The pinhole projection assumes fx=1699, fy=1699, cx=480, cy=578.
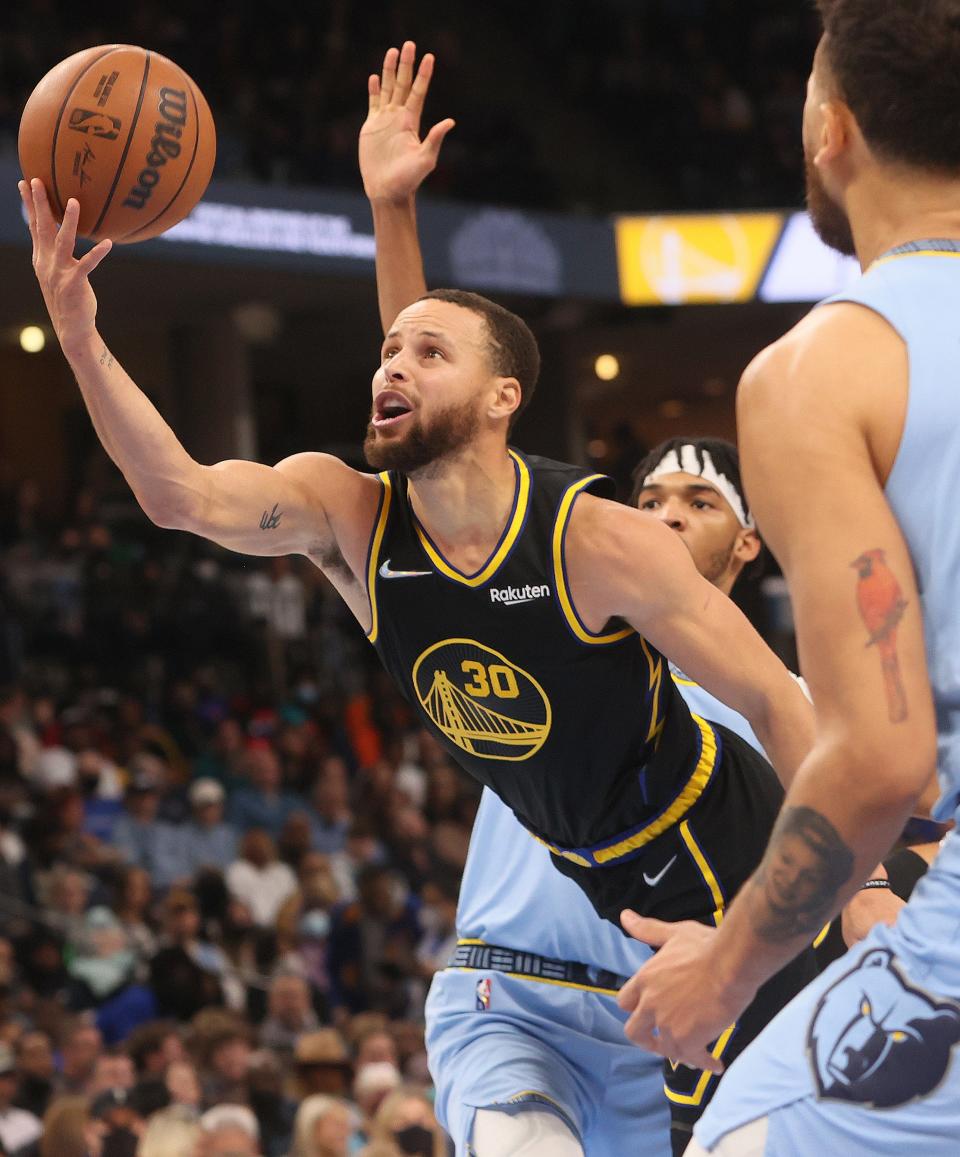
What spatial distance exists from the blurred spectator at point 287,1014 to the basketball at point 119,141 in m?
6.44

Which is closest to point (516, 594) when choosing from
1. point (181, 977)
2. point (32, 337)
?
point (181, 977)

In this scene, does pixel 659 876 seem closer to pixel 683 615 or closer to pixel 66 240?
pixel 683 615

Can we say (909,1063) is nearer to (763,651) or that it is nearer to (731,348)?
(763,651)

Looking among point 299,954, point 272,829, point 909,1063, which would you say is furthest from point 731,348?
point 909,1063

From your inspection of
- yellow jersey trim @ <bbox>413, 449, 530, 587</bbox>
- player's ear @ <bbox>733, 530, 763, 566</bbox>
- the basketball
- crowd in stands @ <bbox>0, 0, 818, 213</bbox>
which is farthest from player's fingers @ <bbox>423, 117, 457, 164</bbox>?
crowd in stands @ <bbox>0, 0, 818, 213</bbox>

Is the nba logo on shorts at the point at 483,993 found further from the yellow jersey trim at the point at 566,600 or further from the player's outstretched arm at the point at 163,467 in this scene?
the player's outstretched arm at the point at 163,467

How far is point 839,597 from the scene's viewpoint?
2057mm

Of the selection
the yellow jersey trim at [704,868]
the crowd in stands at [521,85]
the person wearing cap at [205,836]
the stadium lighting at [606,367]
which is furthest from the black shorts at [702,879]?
the stadium lighting at [606,367]

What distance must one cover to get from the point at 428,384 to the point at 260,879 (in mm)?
7961

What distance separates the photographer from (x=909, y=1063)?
1.98m

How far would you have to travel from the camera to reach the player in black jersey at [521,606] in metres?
3.45

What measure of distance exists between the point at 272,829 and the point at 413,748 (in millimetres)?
2808

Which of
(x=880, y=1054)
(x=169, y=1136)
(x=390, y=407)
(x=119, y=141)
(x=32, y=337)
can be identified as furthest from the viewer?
(x=32, y=337)

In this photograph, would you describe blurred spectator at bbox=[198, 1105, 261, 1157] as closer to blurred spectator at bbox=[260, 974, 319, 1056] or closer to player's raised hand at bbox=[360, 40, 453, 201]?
blurred spectator at bbox=[260, 974, 319, 1056]
